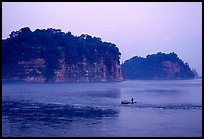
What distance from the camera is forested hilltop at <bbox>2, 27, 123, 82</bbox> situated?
87.9 metres

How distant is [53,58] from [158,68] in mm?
71724

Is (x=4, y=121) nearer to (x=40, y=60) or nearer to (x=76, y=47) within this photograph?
(x=40, y=60)

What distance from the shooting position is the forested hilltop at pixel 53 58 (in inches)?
3462

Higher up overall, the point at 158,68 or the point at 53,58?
the point at 53,58

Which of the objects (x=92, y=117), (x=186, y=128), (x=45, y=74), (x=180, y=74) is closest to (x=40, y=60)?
(x=45, y=74)

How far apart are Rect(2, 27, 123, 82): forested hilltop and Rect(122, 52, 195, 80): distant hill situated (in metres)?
44.5

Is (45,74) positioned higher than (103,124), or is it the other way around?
(45,74)

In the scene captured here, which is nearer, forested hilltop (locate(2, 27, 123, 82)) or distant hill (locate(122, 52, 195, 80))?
forested hilltop (locate(2, 27, 123, 82))

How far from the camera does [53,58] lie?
90.8 meters

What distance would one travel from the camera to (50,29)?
334 ft

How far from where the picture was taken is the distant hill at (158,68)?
150m

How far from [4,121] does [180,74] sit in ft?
464

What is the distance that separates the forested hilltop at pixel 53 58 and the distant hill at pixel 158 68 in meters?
44.5

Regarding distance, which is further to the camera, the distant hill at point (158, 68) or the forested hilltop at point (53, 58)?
the distant hill at point (158, 68)
